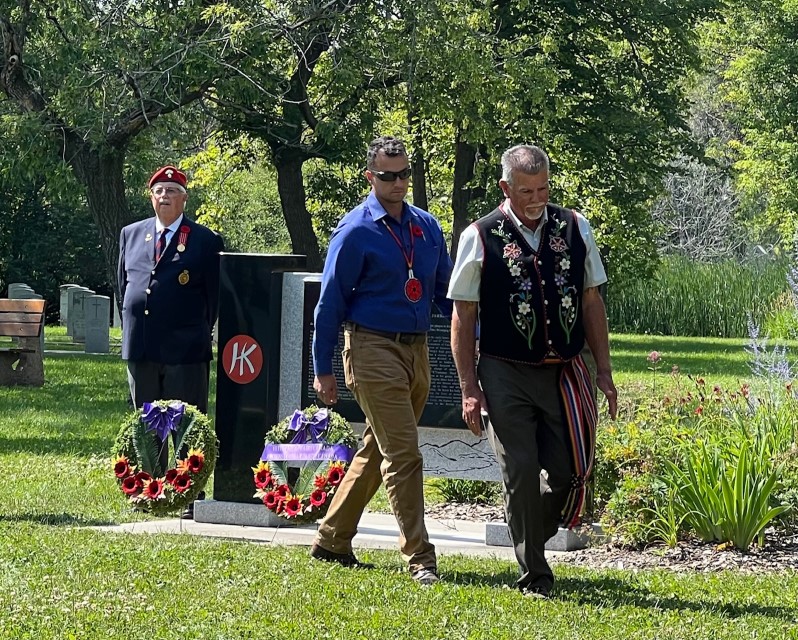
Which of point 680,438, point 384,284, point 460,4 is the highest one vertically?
point 460,4

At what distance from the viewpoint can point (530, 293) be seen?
21.2ft

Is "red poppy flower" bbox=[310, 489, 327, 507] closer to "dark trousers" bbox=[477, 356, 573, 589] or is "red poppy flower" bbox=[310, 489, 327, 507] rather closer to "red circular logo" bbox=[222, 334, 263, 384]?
"red circular logo" bbox=[222, 334, 263, 384]

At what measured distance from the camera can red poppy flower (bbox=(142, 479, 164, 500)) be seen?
8.39 metres

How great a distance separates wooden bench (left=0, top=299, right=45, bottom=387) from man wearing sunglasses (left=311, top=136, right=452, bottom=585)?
12.5 meters

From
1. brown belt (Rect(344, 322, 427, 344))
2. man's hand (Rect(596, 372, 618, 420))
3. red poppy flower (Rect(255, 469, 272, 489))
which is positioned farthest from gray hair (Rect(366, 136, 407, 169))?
red poppy flower (Rect(255, 469, 272, 489))

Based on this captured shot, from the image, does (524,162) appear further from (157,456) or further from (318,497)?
Answer: (157,456)

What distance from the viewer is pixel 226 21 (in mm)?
21484

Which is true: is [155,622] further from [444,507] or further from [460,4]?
[460,4]

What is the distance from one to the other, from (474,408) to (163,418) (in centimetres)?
268

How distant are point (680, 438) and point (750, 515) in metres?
0.91

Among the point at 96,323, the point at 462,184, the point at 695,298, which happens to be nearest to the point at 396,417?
the point at 96,323

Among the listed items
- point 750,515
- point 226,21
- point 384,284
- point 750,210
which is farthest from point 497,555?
point 750,210

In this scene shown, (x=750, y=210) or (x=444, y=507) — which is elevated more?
(x=750, y=210)

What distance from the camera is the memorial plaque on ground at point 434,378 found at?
8.68 meters
